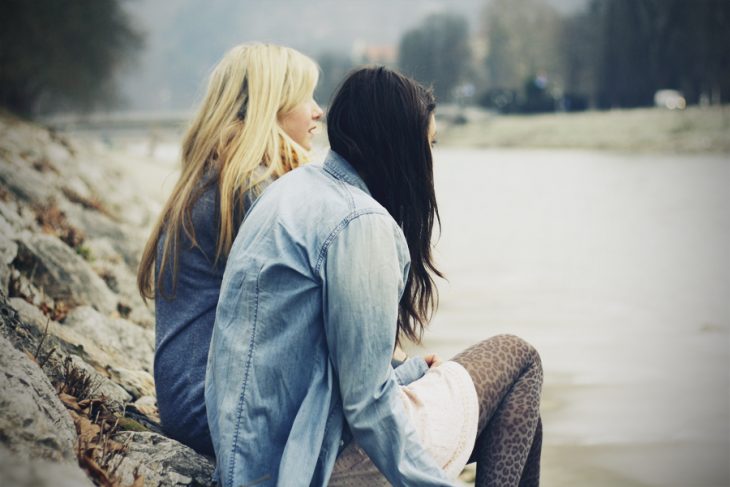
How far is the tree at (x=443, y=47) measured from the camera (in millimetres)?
84812

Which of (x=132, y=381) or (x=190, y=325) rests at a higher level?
(x=190, y=325)

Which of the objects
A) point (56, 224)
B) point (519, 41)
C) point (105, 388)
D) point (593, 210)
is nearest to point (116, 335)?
point (105, 388)

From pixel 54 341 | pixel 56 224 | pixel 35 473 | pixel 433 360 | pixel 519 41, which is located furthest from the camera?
pixel 519 41

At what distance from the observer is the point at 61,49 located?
31312 millimetres

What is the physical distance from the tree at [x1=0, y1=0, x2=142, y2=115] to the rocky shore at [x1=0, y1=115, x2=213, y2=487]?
2330cm

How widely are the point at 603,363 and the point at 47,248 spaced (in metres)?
3.77

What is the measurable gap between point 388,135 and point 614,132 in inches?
1722

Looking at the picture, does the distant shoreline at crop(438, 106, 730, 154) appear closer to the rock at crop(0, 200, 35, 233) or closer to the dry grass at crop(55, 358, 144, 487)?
the rock at crop(0, 200, 35, 233)

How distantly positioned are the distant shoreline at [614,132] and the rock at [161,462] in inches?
1403

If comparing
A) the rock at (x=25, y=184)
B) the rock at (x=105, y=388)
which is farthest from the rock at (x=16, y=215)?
the rock at (x=105, y=388)

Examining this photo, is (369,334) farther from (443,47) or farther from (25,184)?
(443,47)

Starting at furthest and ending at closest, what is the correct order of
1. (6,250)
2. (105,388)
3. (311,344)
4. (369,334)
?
1. (6,250)
2. (105,388)
3. (311,344)
4. (369,334)

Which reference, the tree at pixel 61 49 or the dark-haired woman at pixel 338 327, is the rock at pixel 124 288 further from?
the tree at pixel 61 49

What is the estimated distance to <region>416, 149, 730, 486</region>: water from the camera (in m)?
4.43
